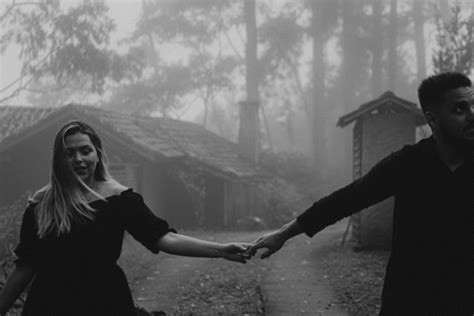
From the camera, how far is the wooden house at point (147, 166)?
18.6m

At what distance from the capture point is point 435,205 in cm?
273

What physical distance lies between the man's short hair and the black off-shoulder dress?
6.06 ft

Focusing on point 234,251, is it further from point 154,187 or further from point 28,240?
point 154,187

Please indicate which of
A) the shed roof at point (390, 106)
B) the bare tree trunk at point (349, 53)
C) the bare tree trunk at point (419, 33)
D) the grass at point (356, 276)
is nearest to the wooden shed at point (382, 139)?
the shed roof at point (390, 106)

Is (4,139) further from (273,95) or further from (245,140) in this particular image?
(273,95)

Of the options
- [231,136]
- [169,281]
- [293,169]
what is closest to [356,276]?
[169,281]

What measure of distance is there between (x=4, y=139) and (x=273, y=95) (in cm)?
2791

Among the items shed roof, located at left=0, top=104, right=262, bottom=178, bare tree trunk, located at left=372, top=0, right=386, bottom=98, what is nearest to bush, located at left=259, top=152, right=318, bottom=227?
shed roof, located at left=0, top=104, right=262, bottom=178

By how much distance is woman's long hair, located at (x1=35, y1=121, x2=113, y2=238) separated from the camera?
299 centimetres

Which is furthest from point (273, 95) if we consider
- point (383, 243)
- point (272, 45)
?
point (383, 243)

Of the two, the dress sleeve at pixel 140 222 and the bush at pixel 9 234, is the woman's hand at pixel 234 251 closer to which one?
the dress sleeve at pixel 140 222

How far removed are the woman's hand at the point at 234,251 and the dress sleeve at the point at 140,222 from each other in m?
0.42

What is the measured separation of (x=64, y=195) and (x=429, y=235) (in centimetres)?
201

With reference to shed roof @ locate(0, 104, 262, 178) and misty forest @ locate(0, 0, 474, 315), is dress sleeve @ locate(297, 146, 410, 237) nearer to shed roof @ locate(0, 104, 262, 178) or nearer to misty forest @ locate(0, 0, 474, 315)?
misty forest @ locate(0, 0, 474, 315)
